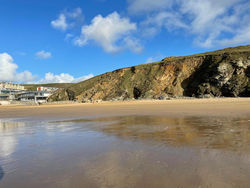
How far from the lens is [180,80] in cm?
4050

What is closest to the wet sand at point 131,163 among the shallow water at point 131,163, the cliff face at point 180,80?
the shallow water at point 131,163

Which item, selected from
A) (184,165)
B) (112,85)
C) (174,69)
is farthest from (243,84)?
(184,165)

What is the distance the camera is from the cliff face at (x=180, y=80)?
32828 mm

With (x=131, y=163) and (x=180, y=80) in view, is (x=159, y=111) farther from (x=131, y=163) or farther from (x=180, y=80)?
(x=180, y=80)

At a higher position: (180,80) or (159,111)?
(180,80)

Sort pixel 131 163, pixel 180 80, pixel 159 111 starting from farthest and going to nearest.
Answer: pixel 180 80
pixel 159 111
pixel 131 163

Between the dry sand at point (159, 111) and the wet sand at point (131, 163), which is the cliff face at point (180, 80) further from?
the wet sand at point (131, 163)

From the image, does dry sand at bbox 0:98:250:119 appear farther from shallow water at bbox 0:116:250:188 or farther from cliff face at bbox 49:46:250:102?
cliff face at bbox 49:46:250:102

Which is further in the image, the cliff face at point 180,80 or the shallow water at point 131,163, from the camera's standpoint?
the cliff face at point 180,80

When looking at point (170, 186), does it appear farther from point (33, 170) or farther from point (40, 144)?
point (40, 144)

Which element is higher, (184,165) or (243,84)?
(243,84)

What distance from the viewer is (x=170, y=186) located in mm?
2666

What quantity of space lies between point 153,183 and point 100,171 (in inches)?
39.5

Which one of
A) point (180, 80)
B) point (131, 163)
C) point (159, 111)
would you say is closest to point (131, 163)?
point (131, 163)
